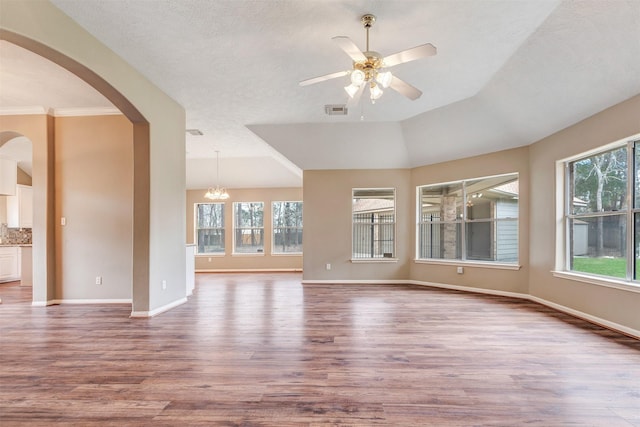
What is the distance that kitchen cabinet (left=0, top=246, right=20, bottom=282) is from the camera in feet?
23.0

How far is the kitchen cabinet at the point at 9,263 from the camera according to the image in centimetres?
702

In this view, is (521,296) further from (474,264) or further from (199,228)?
(199,228)

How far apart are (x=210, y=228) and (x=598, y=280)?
8.57 m

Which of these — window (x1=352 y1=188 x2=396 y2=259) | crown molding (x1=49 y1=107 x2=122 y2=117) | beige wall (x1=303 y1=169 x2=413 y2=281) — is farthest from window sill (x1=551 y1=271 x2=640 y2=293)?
crown molding (x1=49 y1=107 x2=122 y2=117)

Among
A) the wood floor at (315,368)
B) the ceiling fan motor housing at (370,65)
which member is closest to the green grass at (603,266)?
the wood floor at (315,368)

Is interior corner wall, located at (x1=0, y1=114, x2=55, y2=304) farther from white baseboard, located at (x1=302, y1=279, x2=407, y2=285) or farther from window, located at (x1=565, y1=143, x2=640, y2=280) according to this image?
window, located at (x1=565, y1=143, x2=640, y2=280)

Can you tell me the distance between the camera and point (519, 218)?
5285 mm

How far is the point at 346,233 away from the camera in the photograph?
679 cm

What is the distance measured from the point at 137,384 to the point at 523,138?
595 centimetres

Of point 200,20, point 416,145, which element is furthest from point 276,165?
point 200,20

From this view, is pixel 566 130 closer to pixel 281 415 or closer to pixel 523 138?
pixel 523 138

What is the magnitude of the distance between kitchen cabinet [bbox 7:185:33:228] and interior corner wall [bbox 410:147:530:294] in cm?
923

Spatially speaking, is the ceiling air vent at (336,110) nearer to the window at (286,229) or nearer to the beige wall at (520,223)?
the beige wall at (520,223)

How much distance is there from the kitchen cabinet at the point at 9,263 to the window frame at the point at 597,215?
1088 centimetres
